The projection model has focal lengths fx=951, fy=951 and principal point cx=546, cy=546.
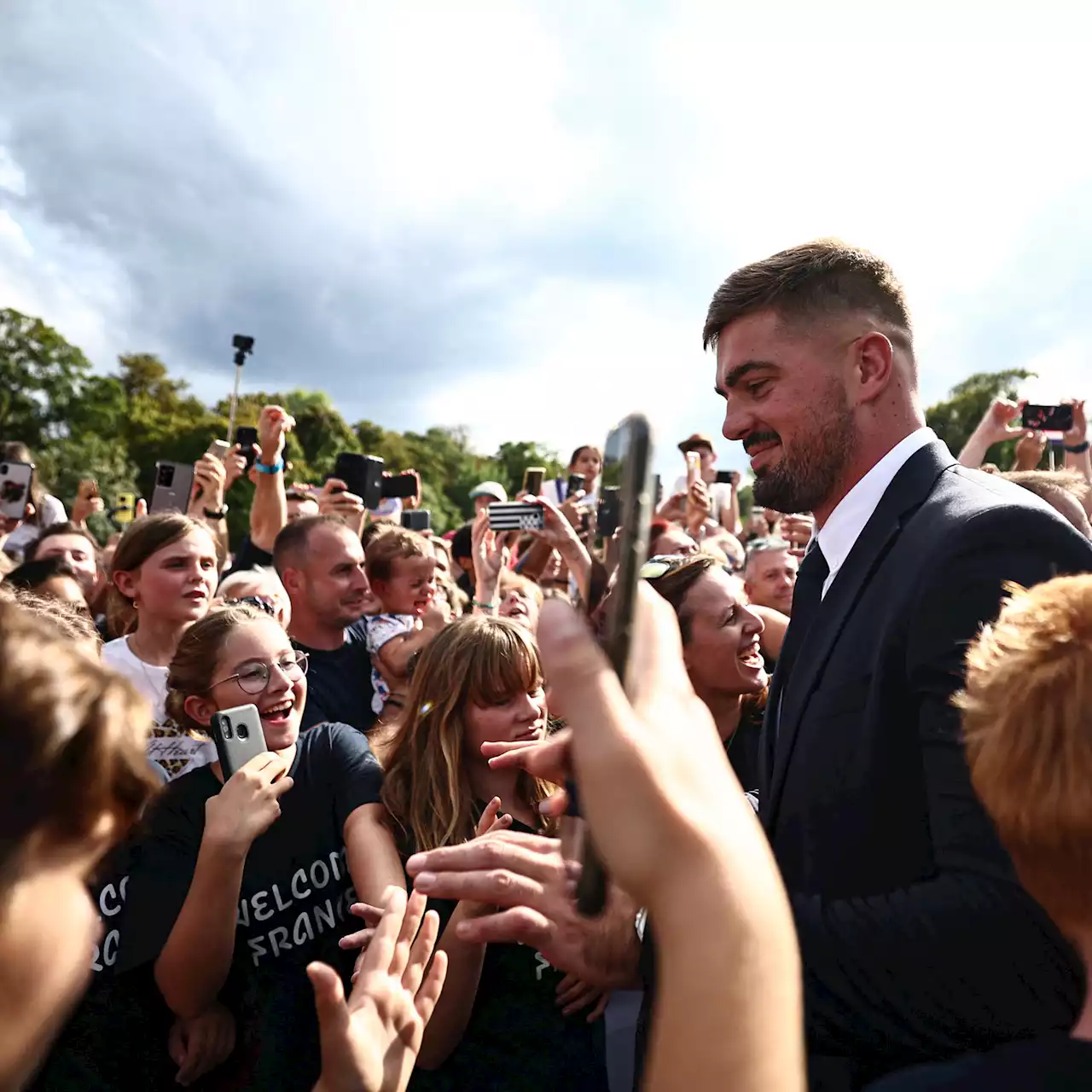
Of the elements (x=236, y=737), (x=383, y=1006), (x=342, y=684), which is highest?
(x=342, y=684)

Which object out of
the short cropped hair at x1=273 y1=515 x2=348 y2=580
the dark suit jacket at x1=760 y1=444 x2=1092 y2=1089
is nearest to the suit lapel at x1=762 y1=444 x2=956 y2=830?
the dark suit jacket at x1=760 y1=444 x2=1092 y2=1089

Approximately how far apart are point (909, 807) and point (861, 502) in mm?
745

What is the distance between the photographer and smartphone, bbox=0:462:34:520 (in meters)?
6.73

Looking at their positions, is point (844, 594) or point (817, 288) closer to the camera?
point (844, 594)

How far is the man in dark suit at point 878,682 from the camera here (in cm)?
152

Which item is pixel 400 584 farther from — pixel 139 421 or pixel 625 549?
pixel 139 421

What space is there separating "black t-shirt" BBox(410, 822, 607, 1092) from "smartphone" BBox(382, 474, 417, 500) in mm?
6082

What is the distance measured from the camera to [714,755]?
2.68 ft

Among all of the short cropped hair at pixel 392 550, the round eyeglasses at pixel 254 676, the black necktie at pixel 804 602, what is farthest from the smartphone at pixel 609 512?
the short cropped hair at pixel 392 550

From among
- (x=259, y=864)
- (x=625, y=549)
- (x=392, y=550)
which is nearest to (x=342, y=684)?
(x=392, y=550)

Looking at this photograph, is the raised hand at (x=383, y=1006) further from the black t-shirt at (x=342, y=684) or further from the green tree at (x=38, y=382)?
the green tree at (x=38, y=382)

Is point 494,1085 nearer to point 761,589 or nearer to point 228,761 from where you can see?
point 228,761

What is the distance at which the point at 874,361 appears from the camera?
7.71 feet

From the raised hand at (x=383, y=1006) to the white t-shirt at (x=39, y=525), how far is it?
6.91m
